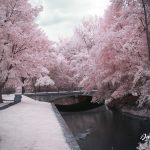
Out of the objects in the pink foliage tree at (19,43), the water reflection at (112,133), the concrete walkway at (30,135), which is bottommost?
the water reflection at (112,133)

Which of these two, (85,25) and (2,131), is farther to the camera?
(85,25)

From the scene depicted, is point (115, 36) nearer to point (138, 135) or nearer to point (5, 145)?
point (138, 135)

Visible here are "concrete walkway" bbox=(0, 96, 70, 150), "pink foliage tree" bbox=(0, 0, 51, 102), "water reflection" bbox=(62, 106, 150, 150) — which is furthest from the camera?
"pink foliage tree" bbox=(0, 0, 51, 102)

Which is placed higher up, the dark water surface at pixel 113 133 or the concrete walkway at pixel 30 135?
the concrete walkway at pixel 30 135

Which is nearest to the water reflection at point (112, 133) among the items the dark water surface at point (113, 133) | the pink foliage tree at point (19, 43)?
the dark water surface at point (113, 133)

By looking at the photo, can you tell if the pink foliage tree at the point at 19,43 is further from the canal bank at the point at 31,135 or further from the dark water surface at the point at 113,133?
the canal bank at the point at 31,135

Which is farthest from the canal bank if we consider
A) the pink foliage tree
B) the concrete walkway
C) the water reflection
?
the pink foliage tree

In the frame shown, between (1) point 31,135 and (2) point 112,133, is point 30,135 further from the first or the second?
(2) point 112,133

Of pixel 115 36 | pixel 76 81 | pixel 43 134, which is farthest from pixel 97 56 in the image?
pixel 76 81

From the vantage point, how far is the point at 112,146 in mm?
21391

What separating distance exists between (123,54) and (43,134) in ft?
42.2

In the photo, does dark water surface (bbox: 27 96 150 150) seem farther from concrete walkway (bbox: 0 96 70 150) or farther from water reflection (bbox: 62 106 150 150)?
concrete walkway (bbox: 0 96 70 150)

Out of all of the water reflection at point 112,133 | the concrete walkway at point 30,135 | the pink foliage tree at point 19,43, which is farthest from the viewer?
the pink foliage tree at point 19,43

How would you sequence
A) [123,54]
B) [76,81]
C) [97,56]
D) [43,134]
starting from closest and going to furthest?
[43,134], [123,54], [97,56], [76,81]
